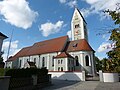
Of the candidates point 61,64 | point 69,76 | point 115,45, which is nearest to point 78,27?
point 61,64

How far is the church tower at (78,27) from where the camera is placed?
1939 inches

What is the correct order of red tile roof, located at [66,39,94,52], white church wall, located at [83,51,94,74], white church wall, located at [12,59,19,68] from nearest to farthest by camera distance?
white church wall, located at [83,51,94,74], red tile roof, located at [66,39,94,52], white church wall, located at [12,59,19,68]

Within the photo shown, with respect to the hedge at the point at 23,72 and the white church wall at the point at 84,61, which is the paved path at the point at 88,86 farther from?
the white church wall at the point at 84,61

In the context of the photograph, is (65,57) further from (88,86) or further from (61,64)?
(88,86)

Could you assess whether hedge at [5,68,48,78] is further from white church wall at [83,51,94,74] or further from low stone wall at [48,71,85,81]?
white church wall at [83,51,94,74]

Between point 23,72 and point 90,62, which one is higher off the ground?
point 90,62

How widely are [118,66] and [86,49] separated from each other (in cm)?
3206

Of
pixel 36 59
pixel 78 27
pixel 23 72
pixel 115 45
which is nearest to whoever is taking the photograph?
pixel 115 45

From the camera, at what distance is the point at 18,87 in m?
10.2

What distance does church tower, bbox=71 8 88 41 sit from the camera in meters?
49.2

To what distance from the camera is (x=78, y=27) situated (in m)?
50.7

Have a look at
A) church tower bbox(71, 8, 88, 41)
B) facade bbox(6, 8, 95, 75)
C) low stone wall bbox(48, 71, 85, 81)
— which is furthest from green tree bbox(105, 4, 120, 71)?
church tower bbox(71, 8, 88, 41)

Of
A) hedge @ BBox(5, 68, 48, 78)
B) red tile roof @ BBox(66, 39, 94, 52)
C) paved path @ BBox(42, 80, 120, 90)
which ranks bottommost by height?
paved path @ BBox(42, 80, 120, 90)

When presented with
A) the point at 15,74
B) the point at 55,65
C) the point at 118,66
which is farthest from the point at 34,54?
the point at 118,66
